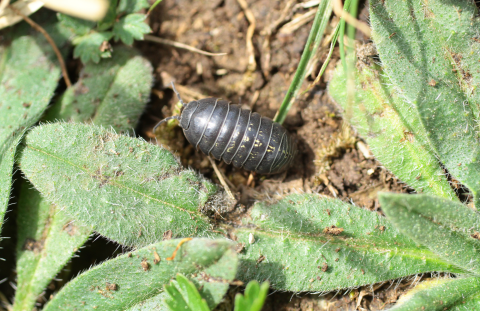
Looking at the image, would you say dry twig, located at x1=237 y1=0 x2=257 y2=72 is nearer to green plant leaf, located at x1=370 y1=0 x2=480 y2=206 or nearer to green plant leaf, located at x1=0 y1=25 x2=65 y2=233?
green plant leaf, located at x1=370 y1=0 x2=480 y2=206

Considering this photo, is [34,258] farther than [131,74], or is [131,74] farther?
[131,74]

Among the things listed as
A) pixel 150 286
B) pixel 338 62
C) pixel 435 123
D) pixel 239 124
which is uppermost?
pixel 338 62

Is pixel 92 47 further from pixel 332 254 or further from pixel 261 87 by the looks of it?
pixel 332 254

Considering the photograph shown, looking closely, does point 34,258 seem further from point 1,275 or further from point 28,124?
point 28,124

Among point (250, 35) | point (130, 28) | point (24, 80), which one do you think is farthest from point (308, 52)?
point (24, 80)

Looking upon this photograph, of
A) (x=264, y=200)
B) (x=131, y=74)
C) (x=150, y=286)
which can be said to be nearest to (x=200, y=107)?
(x=131, y=74)

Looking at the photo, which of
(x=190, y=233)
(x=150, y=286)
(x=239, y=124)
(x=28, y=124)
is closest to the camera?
(x=150, y=286)

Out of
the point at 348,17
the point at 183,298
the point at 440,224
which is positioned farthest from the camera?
the point at 348,17
